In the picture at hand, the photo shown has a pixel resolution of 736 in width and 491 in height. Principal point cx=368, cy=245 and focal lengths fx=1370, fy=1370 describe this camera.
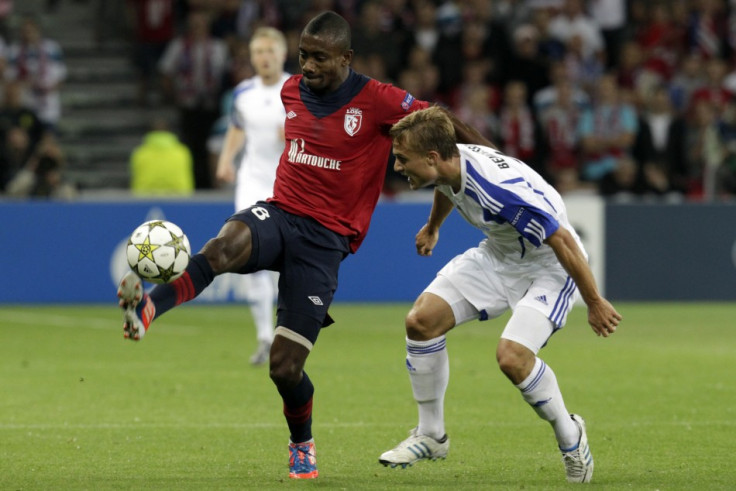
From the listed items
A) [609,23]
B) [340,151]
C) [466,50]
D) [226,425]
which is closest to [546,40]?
[466,50]

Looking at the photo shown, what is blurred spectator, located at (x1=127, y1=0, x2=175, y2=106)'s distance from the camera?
21094 millimetres

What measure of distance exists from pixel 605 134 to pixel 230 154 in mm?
9129

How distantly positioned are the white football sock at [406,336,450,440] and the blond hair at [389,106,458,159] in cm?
104

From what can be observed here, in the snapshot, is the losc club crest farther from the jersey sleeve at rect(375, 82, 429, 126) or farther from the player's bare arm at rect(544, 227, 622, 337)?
the player's bare arm at rect(544, 227, 622, 337)

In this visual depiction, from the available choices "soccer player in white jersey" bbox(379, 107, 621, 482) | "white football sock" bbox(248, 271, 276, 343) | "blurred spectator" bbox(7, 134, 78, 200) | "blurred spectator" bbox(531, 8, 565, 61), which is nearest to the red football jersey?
"soccer player in white jersey" bbox(379, 107, 621, 482)

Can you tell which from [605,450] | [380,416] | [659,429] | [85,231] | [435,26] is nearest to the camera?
[605,450]

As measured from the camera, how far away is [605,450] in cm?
743

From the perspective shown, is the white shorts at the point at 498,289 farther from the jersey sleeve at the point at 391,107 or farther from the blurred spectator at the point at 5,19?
A: the blurred spectator at the point at 5,19

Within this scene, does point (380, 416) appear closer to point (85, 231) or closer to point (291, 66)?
point (85, 231)

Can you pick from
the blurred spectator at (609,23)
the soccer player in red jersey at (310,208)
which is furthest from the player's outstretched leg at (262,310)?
the blurred spectator at (609,23)

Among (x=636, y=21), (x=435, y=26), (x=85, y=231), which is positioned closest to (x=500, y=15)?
(x=435, y=26)

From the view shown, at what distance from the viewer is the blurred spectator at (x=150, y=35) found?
21.1 metres

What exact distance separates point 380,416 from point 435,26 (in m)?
13.1

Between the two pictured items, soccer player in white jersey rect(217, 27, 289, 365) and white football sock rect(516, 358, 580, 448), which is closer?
white football sock rect(516, 358, 580, 448)
